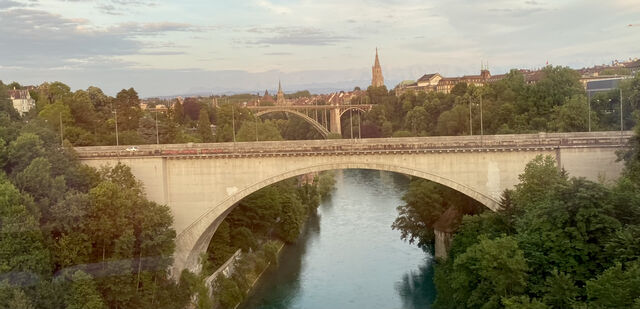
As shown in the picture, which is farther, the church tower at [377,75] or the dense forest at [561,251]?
the church tower at [377,75]

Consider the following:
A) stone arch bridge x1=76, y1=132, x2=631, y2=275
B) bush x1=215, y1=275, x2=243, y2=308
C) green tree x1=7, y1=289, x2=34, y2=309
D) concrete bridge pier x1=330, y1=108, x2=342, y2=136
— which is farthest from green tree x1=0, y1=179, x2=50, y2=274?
concrete bridge pier x1=330, y1=108, x2=342, y2=136

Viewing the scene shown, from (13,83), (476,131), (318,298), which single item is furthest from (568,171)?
(13,83)

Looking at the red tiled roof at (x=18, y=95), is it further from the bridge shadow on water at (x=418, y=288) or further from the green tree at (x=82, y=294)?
the bridge shadow on water at (x=418, y=288)

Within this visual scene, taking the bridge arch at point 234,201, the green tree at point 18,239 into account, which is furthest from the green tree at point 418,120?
the green tree at point 18,239

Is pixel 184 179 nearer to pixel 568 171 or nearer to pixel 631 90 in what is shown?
pixel 568 171

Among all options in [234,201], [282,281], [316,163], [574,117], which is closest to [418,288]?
[282,281]
